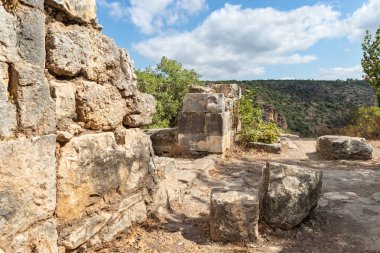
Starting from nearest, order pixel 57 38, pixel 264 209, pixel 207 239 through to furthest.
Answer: pixel 57 38 < pixel 207 239 < pixel 264 209

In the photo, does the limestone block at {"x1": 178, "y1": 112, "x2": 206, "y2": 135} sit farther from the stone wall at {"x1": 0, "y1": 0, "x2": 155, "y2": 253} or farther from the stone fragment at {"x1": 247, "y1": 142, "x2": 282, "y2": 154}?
the stone wall at {"x1": 0, "y1": 0, "x2": 155, "y2": 253}

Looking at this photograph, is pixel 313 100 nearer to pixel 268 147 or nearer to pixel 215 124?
pixel 268 147

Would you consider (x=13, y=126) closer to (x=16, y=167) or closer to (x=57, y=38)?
(x=16, y=167)

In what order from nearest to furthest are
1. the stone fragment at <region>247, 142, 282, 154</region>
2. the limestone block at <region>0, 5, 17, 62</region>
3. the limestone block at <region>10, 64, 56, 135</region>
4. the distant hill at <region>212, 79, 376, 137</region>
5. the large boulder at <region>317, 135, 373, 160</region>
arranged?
the limestone block at <region>0, 5, 17, 62</region> < the limestone block at <region>10, 64, 56, 135</region> < the large boulder at <region>317, 135, 373, 160</region> < the stone fragment at <region>247, 142, 282, 154</region> < the distant hill at <region>212, 79, 376, 137</region>

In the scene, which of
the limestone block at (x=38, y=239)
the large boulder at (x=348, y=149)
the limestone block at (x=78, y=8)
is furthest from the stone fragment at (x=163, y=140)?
the limestone block at (x=38, y=239)

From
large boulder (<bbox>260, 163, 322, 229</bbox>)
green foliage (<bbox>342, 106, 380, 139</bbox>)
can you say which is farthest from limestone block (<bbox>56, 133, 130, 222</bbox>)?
green foliage (<bbox>342, 106, 380, 139</bbox>)

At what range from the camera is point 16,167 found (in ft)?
6.39

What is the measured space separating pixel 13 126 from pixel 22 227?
64 cm

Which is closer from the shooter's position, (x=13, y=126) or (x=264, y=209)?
(x=13, y=126)

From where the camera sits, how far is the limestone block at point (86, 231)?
2410mm

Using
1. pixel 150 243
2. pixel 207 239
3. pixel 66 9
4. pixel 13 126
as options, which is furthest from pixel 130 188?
pixel 66 9

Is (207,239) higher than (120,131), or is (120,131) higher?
(120,131)

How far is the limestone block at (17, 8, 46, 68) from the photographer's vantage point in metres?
2.00

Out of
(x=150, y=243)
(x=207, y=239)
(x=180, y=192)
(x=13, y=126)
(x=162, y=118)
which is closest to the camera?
(x=13, y=126)
